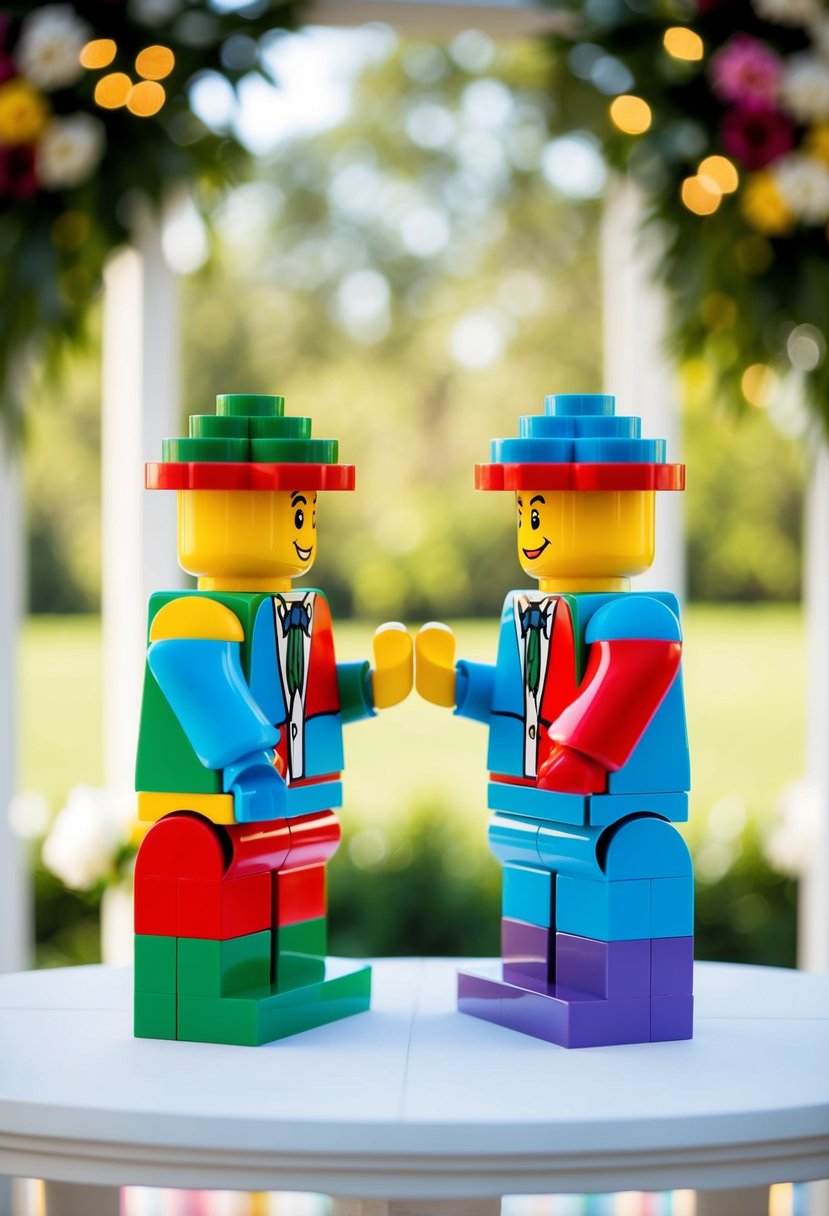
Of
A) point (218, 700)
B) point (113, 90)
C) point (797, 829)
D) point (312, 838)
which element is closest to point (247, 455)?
point (218, 700)

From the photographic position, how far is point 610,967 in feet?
3.32

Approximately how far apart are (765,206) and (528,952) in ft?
4.33

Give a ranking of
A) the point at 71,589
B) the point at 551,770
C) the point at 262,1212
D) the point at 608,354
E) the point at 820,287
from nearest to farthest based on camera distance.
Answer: the point at 551,770 < the point at 262,1212 < the point at 820,287 < the point at 608,354 < the point at 71,589

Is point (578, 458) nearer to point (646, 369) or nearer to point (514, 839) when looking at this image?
point (514, 839)

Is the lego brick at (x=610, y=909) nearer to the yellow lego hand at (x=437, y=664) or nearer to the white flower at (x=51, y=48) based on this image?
the yellow lego hand at (x=437, y=664)

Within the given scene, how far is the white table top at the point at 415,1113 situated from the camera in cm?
83

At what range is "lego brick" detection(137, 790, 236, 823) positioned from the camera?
3.29ft

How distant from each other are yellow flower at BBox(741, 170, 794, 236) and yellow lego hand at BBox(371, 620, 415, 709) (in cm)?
119

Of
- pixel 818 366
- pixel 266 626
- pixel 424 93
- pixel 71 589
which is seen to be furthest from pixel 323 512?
pixel 266 626

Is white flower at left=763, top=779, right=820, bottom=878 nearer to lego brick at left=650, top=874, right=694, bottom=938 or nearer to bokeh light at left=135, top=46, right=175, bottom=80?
lego brick at left=650, top=874, right=694, bottom=938

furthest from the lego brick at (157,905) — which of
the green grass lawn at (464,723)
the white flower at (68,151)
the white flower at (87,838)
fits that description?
the green grass lawn at (464,723)

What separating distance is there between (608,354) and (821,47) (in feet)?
1.77

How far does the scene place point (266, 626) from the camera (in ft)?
3.43

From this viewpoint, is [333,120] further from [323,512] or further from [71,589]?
[71,589]
